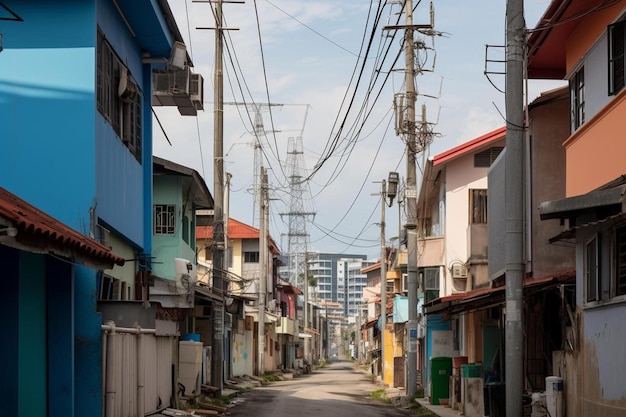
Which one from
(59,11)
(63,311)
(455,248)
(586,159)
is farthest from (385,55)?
(455,248)

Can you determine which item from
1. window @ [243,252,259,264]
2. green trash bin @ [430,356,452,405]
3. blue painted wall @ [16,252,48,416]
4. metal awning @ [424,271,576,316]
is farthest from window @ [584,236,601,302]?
window @ [243,252,259,264]

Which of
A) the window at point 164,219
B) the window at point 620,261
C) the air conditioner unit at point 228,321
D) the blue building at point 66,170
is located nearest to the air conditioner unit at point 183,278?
the blue building at point 66,170

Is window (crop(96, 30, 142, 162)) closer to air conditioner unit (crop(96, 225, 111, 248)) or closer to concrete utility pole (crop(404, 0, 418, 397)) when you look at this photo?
air conditioner unit (crop(96, 225, 111, 248))

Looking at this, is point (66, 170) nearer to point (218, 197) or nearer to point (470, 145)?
point (218, 197)

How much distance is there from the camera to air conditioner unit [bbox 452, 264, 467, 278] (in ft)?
117

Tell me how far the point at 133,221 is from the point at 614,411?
1041cm

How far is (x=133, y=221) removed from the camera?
19734 mm

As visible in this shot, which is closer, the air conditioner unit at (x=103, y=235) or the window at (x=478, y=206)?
the air conditioner unit at (x=103, y=235)

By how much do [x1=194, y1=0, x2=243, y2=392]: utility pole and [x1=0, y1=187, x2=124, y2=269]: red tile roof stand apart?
14.8 m

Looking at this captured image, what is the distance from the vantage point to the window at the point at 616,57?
47.4 ft

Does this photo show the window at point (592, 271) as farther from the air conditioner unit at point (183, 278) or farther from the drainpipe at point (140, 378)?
the air conditioner unit at point (183, 278)

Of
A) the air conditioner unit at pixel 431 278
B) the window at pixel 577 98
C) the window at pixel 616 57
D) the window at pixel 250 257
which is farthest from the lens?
the window at pixel 250 257

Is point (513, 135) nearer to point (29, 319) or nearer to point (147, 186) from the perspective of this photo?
point (29, 319)

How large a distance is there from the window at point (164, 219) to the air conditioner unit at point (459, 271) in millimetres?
10097
